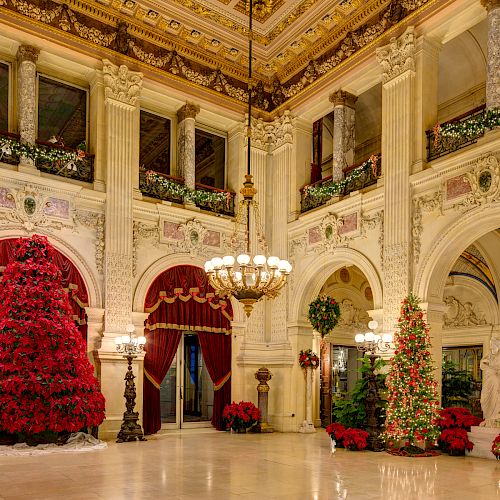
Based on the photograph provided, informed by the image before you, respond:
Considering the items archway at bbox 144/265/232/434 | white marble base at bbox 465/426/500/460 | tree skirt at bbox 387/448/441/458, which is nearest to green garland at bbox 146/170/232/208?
archway at bbox 144/265/232/434

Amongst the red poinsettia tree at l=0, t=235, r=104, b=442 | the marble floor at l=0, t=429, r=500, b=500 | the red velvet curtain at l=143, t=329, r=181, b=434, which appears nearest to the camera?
the marble floor at l=0, t=429, r=500, b=500

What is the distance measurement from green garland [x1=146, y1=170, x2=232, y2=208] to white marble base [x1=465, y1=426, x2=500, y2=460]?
281 inches

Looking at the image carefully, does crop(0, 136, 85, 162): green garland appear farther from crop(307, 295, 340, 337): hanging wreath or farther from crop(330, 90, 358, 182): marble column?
crop(307, 295, 340, 337): hanging wreath

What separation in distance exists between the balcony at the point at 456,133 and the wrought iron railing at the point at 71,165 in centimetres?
646

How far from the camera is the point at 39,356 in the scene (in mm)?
9398

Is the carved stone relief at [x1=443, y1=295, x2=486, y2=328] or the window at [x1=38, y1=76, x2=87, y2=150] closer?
the window at [x1=38, y1=76, x2=87, y2=150]

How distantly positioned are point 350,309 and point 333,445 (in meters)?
6.58

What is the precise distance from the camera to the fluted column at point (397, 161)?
10.3 metres

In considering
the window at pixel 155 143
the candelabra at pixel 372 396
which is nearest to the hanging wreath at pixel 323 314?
the candelabra at pixel 372 396

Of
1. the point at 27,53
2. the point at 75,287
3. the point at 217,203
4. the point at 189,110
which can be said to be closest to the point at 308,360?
the point at 217,203

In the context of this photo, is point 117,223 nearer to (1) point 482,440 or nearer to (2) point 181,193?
(2) point 181,193

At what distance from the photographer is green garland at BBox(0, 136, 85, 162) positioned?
1059cm

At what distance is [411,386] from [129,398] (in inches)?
193

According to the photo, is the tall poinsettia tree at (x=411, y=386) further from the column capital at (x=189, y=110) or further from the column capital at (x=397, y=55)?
the column capital at (x=189, y=110)
